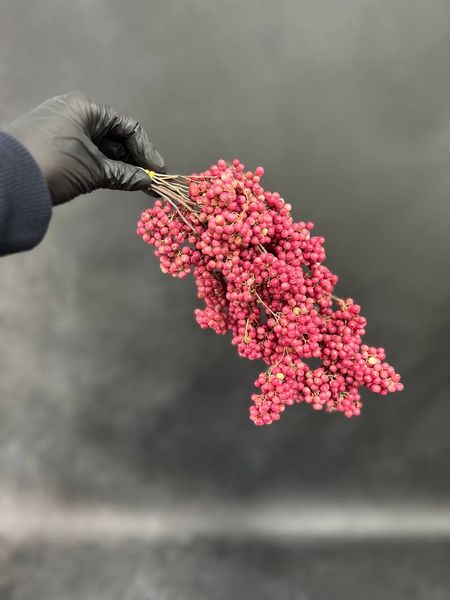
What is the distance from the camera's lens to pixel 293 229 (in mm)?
1245

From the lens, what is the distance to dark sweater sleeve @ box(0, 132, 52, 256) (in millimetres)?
1163

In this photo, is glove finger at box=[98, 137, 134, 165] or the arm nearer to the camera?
the arm

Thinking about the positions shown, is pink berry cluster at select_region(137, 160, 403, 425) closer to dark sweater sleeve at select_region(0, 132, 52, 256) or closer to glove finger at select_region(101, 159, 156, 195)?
glove finger at select_region(101, 159, 156, 195)

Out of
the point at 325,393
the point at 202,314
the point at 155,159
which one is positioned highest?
the point at 155,159

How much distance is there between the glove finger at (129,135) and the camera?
1.49 meters

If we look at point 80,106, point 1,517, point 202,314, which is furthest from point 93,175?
point 1,517

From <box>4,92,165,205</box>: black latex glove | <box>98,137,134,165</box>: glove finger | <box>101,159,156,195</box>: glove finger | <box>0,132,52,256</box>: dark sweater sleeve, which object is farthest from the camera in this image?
<box>98,137,134,165</box>: glove finger

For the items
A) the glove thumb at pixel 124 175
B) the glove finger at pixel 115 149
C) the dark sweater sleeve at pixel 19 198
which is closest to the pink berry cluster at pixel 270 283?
the glove thumb at pixel 124 175

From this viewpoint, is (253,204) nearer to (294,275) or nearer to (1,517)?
(294,275)

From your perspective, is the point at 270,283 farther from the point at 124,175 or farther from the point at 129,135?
the point at 129,135

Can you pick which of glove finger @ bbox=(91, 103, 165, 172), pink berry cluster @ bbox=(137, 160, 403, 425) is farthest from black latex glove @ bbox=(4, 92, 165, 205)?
pink berry cluster @ bbox=(137, 160, 403, 425)

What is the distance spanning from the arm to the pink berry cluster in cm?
23

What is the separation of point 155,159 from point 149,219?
1.29ft

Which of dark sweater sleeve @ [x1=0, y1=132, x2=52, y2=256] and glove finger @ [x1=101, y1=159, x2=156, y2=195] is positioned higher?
glove finger @ [x1=101, y1=159, x2=156, y2=195]
